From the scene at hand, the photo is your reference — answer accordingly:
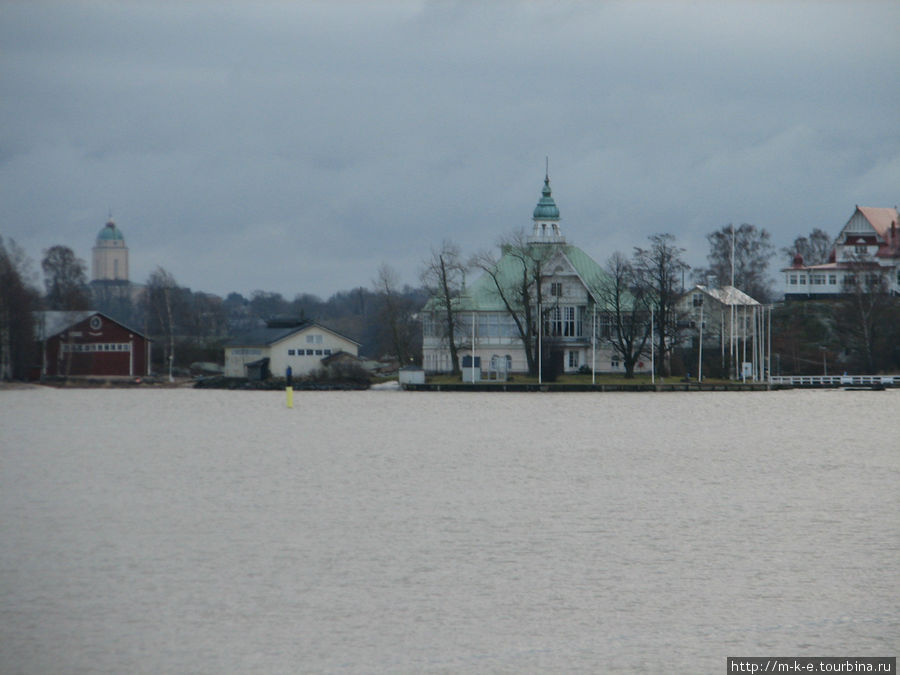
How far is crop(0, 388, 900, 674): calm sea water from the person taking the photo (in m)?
12.2

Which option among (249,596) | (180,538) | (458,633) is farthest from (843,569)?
(180,538)

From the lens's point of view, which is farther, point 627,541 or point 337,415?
point 337,415

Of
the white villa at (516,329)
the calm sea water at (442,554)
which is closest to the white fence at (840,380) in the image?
the white villa at (516,329)

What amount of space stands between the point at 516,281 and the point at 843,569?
191ft

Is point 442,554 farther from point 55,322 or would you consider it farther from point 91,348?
point 55,322

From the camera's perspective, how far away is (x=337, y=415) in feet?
156

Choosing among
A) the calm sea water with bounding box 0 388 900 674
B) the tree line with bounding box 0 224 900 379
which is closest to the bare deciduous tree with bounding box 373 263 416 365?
the tree line with bounding box 0 224 900 379

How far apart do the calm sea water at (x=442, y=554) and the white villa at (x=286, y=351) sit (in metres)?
41.6

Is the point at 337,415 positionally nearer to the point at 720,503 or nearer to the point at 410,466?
the point at 410,466

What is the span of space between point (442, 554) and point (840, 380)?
187 feet

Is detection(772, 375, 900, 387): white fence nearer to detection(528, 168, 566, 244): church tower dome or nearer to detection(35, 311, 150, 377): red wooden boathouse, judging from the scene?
detection(528, 168, 566, 244): church tower dome

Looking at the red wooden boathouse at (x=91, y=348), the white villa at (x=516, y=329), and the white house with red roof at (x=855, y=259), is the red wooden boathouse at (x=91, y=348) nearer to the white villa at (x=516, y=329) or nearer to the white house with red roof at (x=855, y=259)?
the white villa at (x=516, y=329)

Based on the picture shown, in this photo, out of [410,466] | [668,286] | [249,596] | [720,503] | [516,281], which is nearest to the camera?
[249,596]

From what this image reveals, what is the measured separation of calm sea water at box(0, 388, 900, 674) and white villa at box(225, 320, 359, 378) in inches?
1639
